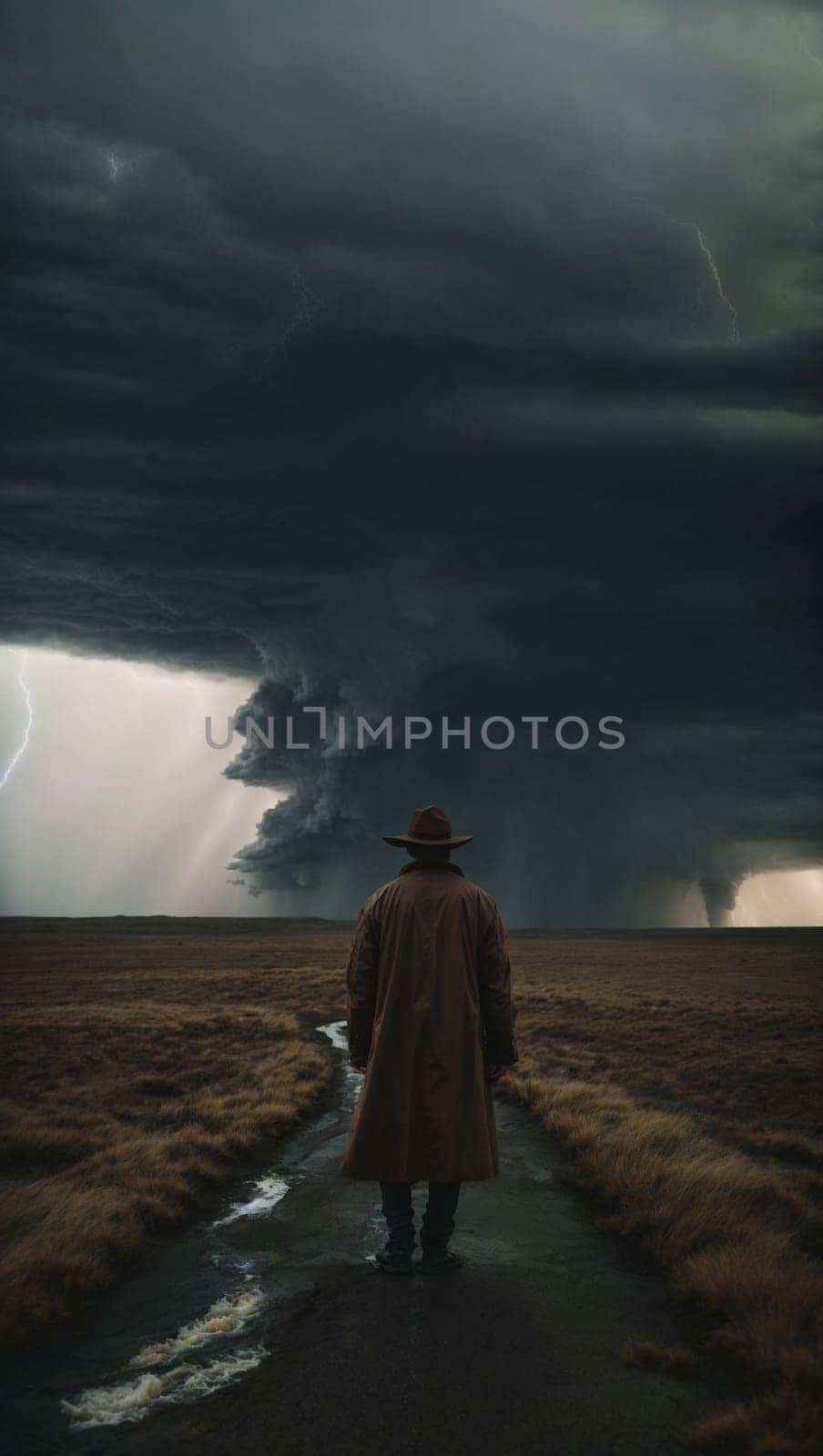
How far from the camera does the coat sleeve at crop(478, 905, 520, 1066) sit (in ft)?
20.2

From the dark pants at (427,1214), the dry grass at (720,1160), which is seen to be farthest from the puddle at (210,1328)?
the dry grass at (720,1160)

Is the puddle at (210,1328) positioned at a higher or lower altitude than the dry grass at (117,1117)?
higher

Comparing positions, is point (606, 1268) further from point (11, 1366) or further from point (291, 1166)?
point (291, 1166)

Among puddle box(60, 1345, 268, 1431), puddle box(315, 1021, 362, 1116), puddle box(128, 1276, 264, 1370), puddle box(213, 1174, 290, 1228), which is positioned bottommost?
puddle box(315, 1021, 362, 1116)

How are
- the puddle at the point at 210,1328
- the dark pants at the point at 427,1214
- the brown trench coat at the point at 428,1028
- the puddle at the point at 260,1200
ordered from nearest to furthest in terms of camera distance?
1. the puddle at the point at 210,1328
2. the brown trench coat at the point at 428,1028
3. the dark pants at the point at 427,1214
4. the puddle at the point at 260,1200

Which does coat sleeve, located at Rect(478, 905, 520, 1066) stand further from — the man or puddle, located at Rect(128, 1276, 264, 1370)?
puddle, located at Rect(128, 1276, 264, 1370)

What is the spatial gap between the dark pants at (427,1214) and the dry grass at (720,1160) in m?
1.49

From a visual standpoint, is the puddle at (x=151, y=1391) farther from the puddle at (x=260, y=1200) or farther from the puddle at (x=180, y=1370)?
the puddle at (x=260, y=1200)

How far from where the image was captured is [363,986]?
630 centimetres

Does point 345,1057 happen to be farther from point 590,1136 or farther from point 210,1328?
point 210,1328

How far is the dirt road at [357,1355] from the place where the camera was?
4.18 metres

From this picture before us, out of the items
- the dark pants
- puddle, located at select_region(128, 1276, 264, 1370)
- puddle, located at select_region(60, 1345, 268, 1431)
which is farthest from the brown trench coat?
puddle, located at select_region(60, 1345, 268, 1431)

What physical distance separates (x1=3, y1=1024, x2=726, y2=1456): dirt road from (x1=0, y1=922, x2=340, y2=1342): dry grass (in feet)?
1.28

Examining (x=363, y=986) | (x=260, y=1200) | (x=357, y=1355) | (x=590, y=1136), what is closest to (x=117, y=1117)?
(x=260, y=1200)
